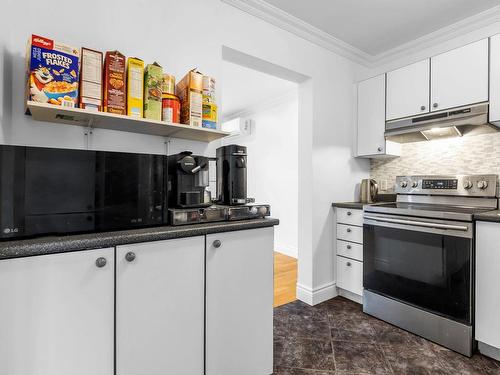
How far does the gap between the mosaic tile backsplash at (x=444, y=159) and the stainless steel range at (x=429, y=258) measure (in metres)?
0.19

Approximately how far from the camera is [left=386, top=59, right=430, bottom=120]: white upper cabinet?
2391 millimetres

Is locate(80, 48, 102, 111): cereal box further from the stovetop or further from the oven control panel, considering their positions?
the oven control panel

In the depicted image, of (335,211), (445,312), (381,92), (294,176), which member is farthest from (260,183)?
(445,312)

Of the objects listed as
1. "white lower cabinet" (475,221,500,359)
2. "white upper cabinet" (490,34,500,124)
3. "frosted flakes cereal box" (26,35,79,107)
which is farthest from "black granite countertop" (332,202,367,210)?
"frosted flakes cereal box" (26,35,79,107)

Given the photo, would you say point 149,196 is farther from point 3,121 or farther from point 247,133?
point 247,133

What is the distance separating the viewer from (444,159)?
2518mm

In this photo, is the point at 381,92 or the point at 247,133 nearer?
the point at 381,92

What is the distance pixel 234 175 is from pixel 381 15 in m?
1.91

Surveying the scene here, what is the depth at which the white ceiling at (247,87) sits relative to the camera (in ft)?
11.2

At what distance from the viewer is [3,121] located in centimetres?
121

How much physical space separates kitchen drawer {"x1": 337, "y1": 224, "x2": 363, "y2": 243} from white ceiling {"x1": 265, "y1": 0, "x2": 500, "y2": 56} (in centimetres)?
181

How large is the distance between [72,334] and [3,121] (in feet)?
3.17

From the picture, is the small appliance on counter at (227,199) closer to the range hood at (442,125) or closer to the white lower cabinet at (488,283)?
the white lower cabinet at (488,283)

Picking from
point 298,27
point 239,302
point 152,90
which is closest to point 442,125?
point 298,27
